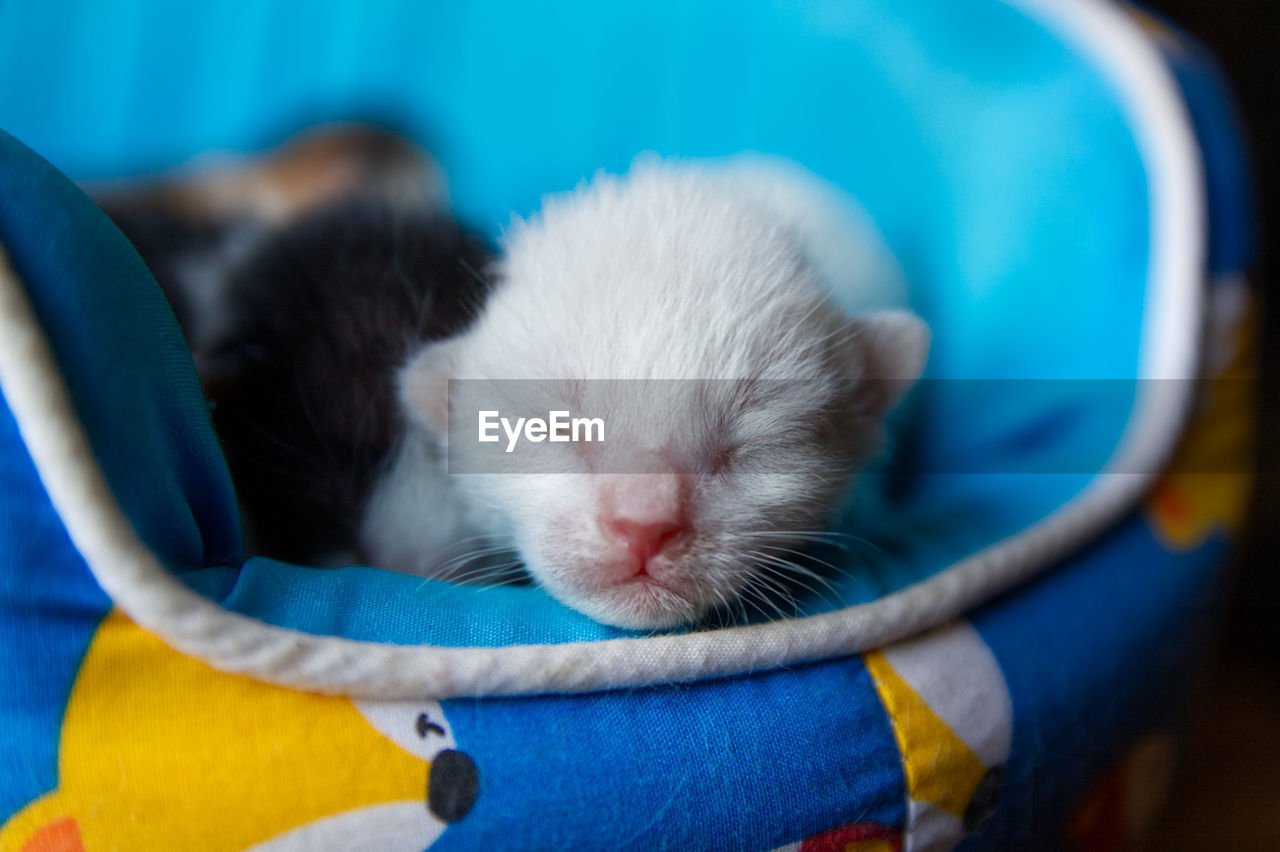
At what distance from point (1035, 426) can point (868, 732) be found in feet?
2.50

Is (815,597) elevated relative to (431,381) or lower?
lower

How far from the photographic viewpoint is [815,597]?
3.14 feet

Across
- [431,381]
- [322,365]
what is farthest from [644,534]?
[322,365]

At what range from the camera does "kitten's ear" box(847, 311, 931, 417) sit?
109 centimetres

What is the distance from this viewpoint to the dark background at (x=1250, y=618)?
1.61 metres

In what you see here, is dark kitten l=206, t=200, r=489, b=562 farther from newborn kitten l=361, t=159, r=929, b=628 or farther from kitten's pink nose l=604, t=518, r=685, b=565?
kitten's pink nose l=604, t=518, r=685, b=565

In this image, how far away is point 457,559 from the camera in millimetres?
1096

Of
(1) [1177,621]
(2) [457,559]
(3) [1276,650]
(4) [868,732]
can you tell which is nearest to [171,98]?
(2) [457,559]
